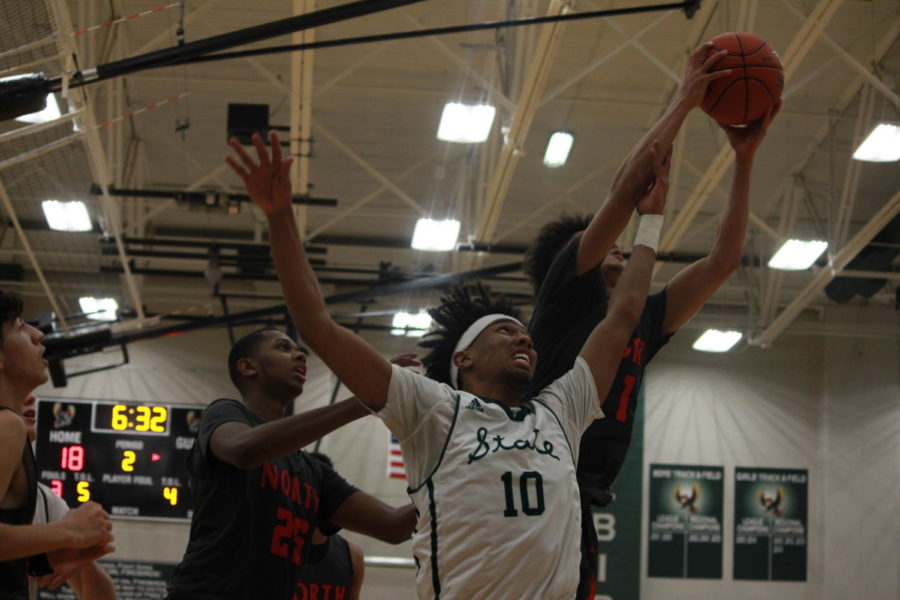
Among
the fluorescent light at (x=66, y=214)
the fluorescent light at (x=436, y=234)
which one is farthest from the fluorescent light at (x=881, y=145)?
the fluorescent light at (x=66, y=214)

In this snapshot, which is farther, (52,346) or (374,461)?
(374,461)

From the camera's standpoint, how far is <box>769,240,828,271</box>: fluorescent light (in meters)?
12.0

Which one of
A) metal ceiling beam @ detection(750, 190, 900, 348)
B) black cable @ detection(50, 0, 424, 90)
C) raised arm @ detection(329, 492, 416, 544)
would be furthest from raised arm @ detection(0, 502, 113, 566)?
metal ceiling beam @ detection(750, 190, 900, 348)

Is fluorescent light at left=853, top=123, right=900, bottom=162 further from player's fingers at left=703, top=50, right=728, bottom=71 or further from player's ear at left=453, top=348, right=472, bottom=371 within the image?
player's ear at left=453, top=348, right=472, bottom=371

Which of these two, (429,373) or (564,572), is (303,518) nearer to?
(429,373)

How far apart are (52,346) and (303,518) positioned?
799cm

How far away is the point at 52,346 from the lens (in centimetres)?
1155

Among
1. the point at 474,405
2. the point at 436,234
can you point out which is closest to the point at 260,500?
the point at 474,405

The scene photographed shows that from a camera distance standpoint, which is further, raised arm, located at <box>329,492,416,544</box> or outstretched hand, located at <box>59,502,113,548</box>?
raised arm, located at <box>329,492,416,544</box>

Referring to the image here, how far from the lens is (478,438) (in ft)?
10.3

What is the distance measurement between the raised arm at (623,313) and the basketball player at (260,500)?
0.82 meters

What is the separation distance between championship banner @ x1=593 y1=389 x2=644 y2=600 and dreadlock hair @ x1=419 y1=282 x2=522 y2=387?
1169 cm

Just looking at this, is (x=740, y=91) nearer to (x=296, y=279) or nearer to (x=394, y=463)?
(x=296, y=279)

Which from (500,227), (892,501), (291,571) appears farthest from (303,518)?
(892,501)
